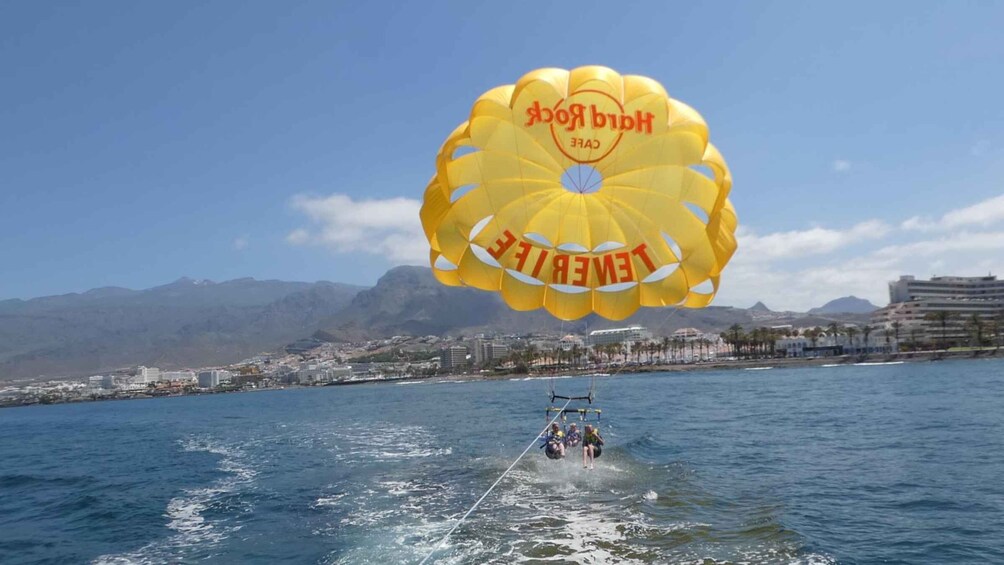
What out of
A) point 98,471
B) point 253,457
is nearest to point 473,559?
point 253,457

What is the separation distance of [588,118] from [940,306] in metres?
191

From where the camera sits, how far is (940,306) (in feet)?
575

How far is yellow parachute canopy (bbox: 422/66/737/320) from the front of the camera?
16.2 m

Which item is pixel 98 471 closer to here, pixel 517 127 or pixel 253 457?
pixel 253 457

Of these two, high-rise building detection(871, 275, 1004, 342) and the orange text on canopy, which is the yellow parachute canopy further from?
high-rise building detection(871, 275, 1004, 342)

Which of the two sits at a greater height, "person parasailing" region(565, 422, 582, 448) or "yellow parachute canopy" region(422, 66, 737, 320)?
"yellow parachute canopy" region(422, 66, 737, 320)

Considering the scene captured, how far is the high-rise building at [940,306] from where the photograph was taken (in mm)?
152125

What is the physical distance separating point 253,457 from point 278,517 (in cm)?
1693

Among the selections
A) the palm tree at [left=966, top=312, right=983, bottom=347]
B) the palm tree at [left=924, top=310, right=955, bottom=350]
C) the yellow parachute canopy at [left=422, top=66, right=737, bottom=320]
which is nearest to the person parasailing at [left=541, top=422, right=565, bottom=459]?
the yellow parachute canopy at [left=422, top=66, right=737, bottom=320]

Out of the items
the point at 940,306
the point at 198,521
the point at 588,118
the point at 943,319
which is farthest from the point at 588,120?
the point at 940,306

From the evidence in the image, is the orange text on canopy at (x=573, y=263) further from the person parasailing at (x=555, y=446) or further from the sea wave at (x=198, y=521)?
the sea wave at (x=198, y=521)

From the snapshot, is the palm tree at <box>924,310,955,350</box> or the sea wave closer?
the sea wave

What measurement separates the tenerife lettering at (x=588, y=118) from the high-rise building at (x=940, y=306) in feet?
502

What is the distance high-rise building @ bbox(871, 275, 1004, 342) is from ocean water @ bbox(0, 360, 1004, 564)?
130m
